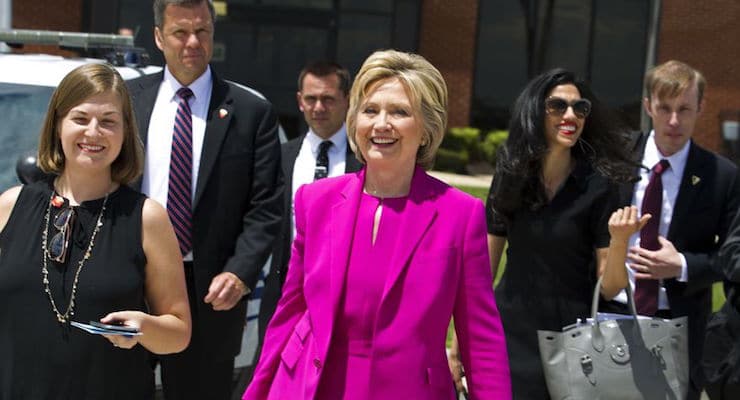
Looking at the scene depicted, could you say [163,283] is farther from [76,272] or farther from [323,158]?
[323,158]

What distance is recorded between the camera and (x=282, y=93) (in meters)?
21.9

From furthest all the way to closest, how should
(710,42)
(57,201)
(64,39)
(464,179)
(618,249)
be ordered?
(710,42) < (464,179) < (64,39) < (618,249) < (57,201)

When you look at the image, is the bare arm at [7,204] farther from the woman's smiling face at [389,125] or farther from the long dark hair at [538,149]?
the long dark hair at [538,149]

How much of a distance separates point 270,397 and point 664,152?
2538mm

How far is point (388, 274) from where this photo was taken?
3164mm

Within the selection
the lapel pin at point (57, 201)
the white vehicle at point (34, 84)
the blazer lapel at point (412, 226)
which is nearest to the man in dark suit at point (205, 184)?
the white vehicle at point (34, 84)

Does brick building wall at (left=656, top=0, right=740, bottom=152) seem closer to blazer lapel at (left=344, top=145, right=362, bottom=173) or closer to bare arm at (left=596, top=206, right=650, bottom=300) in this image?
blazer lapel at (left=344, top=145, right=362, bottom=173)

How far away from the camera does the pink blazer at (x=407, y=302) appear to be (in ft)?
10.3

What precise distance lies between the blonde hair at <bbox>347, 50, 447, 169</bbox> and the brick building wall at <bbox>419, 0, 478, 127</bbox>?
64.0 ft

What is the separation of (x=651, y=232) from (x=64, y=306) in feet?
8.81

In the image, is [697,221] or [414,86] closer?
[414,86]

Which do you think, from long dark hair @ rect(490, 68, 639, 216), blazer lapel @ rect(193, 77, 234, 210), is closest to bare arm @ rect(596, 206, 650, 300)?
long dark hair @ rect(490, 68, 639, 216)

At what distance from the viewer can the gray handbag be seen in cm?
408

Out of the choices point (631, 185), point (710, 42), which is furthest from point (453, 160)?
point (631, 185)
